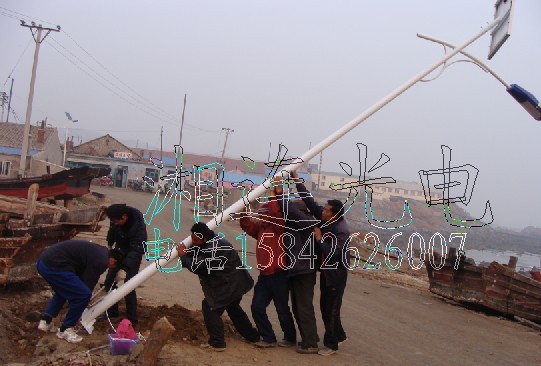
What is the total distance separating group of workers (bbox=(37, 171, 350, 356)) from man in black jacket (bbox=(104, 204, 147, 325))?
0.04ft

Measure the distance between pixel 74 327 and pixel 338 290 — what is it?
3.27 metres

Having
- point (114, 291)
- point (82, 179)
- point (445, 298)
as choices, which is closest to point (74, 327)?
point (114, 291)

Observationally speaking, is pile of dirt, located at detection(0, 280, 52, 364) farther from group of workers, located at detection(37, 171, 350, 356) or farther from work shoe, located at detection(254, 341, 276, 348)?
work shoe, located at detection(254, 341, 276, 348)

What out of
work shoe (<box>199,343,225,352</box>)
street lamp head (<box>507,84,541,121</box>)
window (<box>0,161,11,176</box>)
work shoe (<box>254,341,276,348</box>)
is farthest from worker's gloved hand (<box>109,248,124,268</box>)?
window (<box>0,161,11,176</box>)

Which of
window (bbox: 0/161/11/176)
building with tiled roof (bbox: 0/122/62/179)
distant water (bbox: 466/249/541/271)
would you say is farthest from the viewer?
building with tiled roof (bbox: 0/122/62/179)

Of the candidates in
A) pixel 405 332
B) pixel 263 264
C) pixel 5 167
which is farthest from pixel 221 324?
pixel 5 167

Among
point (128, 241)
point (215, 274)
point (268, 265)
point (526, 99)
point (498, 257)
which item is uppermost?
point (526, 99)

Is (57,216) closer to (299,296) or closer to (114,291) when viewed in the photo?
(114,291)

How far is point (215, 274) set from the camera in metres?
6.43

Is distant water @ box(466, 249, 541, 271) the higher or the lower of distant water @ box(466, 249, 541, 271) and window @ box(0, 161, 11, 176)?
the lower

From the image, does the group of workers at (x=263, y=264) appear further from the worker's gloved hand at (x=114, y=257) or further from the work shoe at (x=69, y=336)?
the work shoe at (x=69, y=336)

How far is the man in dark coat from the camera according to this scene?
241 inches

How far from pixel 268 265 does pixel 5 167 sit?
47202 millimetres

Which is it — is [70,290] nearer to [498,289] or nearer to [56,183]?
[498,289]
